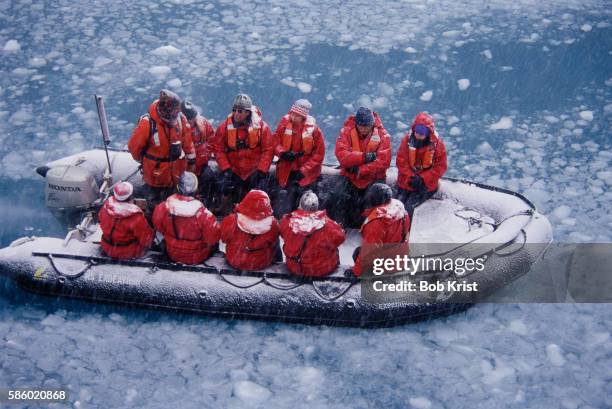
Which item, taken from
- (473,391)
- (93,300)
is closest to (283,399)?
(473,391)

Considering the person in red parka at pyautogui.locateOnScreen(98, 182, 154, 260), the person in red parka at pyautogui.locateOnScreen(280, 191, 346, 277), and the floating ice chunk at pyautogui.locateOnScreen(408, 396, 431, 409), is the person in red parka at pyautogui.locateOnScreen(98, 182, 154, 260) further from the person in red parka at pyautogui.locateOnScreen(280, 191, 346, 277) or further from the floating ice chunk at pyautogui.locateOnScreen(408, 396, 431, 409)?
the floating ice chunk at pyautogui.locateOnScreen(408, 396, 431, 409)

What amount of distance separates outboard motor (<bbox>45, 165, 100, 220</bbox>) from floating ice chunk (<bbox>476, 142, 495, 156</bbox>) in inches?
161

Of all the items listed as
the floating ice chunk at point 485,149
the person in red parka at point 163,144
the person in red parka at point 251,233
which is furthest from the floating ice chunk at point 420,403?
the floating ice chunk at point 485,149

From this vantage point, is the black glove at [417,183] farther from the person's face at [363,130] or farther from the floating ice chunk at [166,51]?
the floating ice chunk at [166,51]

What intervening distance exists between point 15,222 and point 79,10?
4.83 meters

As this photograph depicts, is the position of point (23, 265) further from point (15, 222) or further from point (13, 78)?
point (13, 78)

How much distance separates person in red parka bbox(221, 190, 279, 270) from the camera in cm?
460

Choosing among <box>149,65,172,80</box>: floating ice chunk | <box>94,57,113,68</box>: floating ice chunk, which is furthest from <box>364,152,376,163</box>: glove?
<box>94,57,113,68</box>: floating ice chunk

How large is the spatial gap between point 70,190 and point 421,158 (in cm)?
295

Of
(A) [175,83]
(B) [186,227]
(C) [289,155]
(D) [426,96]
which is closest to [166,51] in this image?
(A) [175,83]

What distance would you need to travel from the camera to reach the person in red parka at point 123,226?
15.6ft

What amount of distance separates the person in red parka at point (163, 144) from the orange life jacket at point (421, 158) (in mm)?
1794

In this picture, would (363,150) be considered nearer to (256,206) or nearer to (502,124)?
(256,206)

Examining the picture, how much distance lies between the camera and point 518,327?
5152mm
